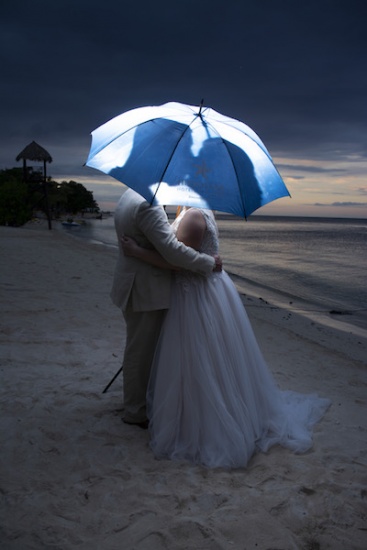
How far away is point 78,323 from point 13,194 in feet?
80.5

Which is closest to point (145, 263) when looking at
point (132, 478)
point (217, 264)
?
point (217, 264)

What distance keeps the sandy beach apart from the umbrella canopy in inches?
67.3

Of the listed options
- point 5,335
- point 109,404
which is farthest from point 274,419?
point 5,335

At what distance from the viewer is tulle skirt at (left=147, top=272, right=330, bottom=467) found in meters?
2.94

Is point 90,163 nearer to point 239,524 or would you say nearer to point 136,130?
point 136,130

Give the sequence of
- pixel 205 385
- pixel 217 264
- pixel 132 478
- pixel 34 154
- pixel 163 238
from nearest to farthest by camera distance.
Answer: pixel 132 478 < pixel 163 238 < pixel 205 385 < pixel 217 264 < pixel 34 154

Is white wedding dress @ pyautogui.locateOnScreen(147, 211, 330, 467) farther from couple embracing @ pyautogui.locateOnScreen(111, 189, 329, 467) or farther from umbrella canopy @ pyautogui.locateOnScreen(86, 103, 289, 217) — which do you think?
umbrella canopy @ pyautogui.locateOnScreen(86, 103, 289, 217)

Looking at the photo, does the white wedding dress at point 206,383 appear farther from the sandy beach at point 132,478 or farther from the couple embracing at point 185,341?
the sandy beach at point 132,478

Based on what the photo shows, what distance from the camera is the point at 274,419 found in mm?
3381

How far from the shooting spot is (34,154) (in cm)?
2622

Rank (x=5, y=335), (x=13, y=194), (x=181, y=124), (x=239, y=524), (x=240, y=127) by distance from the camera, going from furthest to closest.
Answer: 1. (x=13, y=194)
2. (x=5, y=335)
3. (x=240, y=127)
4. (x=181, y=124)
5. (x=239, y=524)

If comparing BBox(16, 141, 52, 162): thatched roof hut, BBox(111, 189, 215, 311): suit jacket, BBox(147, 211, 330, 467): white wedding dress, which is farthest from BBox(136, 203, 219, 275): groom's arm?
BBox(16, 141, 52, 162): thatched roof hut

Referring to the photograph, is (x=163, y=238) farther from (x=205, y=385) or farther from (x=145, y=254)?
(x=205, y=385)

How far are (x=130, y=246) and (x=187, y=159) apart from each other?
2.30 feet
